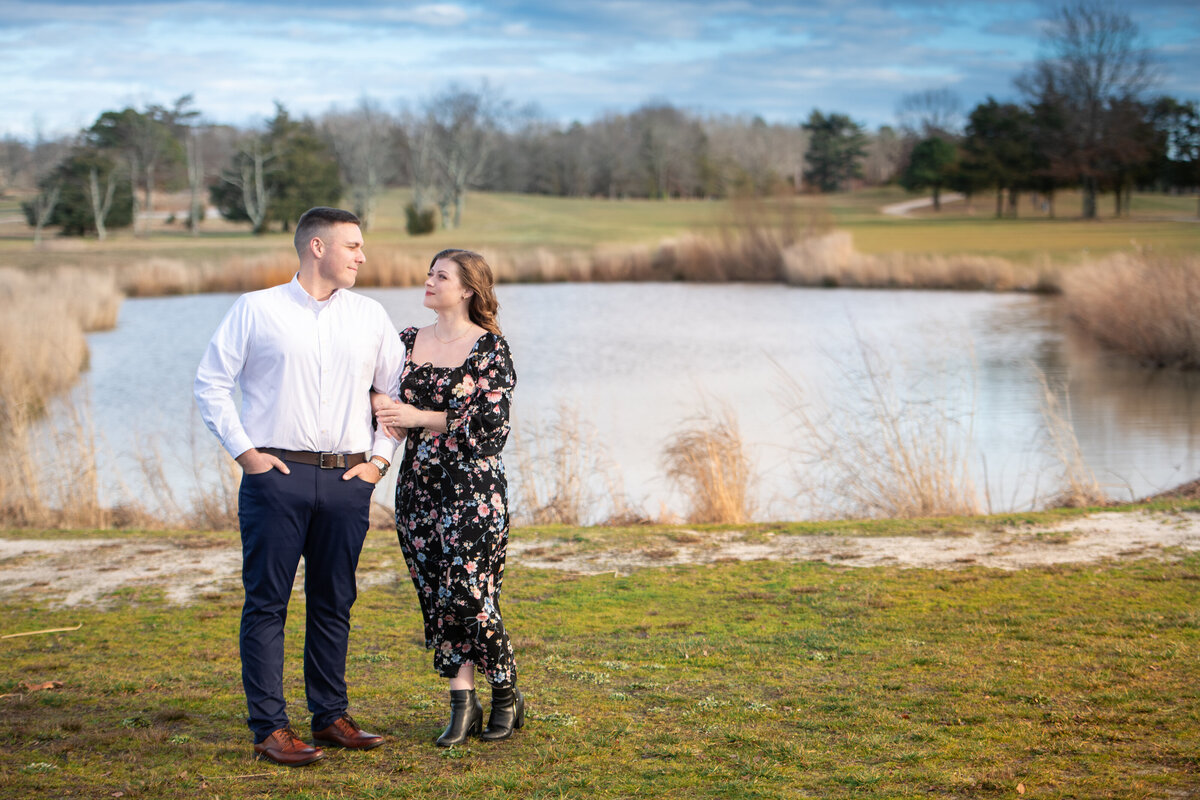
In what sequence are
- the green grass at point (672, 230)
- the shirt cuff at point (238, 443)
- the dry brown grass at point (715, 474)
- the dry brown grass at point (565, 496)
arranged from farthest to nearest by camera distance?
the green grass at point (672, 230) → the dry brown grass at point (565, 496) → the dry brown grass at point (715, 474) → the shirt cuff at point (238, 443)

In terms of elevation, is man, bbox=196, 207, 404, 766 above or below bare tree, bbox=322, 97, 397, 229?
below

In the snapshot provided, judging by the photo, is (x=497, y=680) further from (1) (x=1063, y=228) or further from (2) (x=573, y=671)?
(1) (x=1063, y=228)

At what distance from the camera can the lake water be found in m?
13.5

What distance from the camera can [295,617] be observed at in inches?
261

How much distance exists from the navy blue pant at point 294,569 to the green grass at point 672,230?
3045 cm

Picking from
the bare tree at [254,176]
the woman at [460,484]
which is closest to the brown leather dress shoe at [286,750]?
the woman at [460,484]

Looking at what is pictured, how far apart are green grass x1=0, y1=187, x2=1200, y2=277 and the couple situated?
3003 cm

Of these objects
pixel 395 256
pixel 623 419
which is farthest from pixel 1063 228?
pixel 623 419

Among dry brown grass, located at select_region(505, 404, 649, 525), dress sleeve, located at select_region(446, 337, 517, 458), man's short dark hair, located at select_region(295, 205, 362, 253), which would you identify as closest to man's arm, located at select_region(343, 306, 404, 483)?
dress sleeve, located at select_region(446, 337, 517, 458)

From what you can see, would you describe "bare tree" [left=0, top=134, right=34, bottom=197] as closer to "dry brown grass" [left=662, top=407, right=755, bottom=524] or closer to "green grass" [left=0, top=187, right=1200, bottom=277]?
"green grass" [left=0, top=187, right=1200, bottom=277]

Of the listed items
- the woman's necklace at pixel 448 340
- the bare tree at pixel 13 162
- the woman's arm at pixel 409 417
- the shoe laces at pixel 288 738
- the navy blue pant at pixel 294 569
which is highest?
the bare tree at pixel 13 162

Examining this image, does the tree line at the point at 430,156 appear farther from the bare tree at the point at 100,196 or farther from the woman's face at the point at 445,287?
the woman's face at the point at 445,287

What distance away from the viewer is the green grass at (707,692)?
3.80 meters

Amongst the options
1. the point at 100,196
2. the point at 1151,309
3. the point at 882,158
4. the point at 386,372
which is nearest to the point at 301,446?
the point at 386,372
